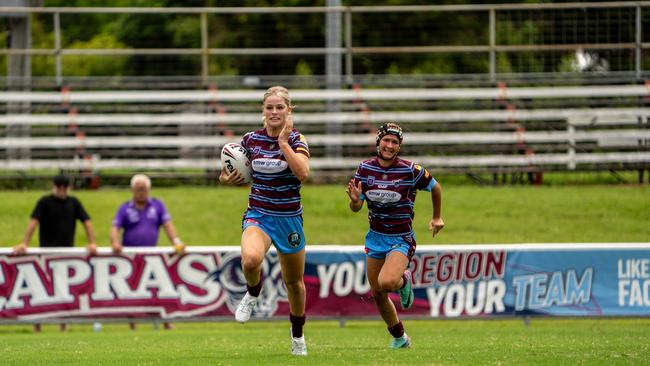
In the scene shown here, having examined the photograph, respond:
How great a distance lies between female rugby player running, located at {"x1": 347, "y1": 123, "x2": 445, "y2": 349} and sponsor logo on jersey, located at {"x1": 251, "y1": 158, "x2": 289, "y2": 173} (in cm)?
86

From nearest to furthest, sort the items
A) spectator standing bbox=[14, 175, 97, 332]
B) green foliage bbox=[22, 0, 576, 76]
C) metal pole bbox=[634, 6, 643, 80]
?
spectator standing bbox=[14, 175, 97, 332]
metal pole bbox=[634, 6, 643, 80]
green foliage bbox=[22, 0, 576, 76]

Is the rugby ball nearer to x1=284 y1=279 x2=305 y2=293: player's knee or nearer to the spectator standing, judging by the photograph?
x1=284 y1=279 x2=305 y2=293: player's knee

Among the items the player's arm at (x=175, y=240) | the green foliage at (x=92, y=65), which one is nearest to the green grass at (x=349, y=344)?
the player's arm at (x=175, y=240)

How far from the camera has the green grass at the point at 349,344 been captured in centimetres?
903

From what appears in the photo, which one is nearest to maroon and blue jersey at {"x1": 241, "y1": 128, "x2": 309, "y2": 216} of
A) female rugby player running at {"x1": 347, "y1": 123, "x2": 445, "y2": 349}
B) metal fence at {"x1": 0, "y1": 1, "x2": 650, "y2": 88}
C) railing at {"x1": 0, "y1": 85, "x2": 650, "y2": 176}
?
female rugby player running at {"x1": 347, "y1": 123, "x2": 445, "y2": 349}

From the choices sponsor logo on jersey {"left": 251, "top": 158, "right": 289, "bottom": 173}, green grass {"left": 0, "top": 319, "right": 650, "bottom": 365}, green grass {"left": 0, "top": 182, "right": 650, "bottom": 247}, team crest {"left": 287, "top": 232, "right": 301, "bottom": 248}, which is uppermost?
sponsor logo on jersey {"left": 251, "top": 158, "right": 289, "bottom": 173}

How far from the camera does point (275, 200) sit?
924cm

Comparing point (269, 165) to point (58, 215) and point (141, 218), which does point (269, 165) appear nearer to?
point (141, 218)

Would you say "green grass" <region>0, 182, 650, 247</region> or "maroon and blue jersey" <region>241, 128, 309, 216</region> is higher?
"maroon and blue jersey" <region>241, 128, 309, 216</region>

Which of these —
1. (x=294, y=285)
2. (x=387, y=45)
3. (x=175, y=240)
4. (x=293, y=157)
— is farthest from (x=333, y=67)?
(x=293, y=157)

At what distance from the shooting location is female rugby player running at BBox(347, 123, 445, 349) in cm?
980

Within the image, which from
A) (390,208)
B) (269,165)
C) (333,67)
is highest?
(333,67)

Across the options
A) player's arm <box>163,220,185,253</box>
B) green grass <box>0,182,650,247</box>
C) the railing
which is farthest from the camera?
the railing

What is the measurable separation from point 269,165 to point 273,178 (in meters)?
0.12
